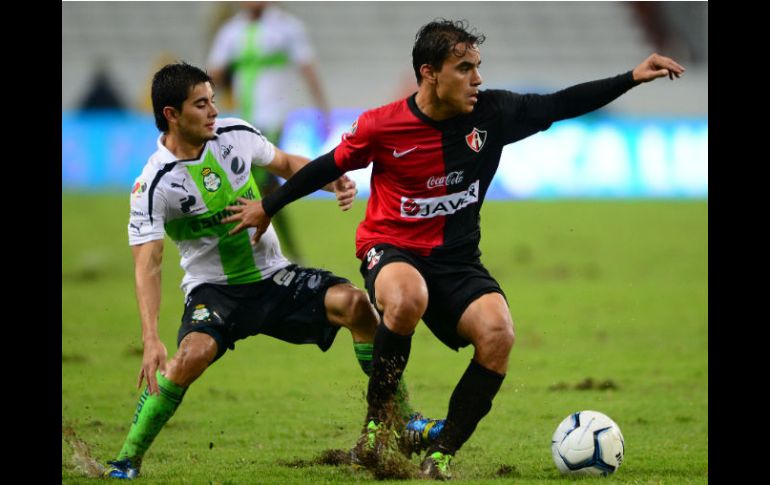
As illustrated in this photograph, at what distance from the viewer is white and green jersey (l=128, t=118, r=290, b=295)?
5.75 meters

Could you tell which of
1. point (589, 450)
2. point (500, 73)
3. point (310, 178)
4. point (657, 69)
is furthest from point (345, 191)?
point (500, 73)

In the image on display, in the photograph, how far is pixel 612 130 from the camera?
62.9 feet

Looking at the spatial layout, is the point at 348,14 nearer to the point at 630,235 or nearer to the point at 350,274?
the point at 630,235

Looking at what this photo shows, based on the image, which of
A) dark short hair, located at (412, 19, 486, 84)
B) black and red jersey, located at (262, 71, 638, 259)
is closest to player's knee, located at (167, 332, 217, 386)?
black and red jersey, located at (262, 71, 638, 259)

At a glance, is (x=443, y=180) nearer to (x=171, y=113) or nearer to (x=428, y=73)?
(x=428, y=73)

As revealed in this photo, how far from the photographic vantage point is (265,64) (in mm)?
12125

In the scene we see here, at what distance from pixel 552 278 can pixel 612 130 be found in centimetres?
706

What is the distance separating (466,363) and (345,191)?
3.44m

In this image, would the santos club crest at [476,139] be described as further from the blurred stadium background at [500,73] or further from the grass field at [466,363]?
the blurred stadium background at [500,73]

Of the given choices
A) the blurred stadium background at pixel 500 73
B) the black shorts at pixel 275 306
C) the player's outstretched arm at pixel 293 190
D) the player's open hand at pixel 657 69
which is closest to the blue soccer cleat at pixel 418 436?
the black shorts at pixel 275 306

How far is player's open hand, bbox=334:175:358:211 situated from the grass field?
0.99 meters

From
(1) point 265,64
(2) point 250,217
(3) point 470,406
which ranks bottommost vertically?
(3) point 470,406

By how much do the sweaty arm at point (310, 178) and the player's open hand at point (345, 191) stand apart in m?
0.29

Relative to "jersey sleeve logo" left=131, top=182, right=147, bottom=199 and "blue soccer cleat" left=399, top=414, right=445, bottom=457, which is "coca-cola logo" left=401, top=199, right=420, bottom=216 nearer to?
"blue soccer cleat" left=399, top=414, right=445, bottom=457
